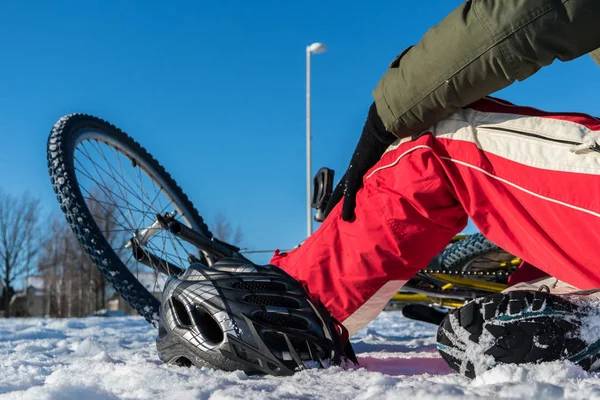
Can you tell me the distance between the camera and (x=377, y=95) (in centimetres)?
144

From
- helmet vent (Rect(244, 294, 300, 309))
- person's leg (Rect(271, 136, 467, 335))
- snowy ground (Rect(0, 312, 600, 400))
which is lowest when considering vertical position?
snowy ground (Rect(0, 312, 600, 400))

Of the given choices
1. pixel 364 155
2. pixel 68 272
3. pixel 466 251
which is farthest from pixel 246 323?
pixel 68 272

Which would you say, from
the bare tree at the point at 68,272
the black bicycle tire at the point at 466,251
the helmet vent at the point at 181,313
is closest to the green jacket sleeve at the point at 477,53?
the helmet vent at the point at 181,313

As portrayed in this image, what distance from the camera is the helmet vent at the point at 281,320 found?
139 centimetres

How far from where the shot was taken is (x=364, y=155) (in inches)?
61.4

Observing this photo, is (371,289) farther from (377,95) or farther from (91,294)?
(91,294)

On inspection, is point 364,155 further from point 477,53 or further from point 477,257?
point 477,257

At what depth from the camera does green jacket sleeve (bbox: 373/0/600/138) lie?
112cm

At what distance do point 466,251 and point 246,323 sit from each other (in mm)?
1892

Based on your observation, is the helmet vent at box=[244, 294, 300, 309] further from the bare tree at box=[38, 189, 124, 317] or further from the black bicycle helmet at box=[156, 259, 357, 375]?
the bare tree at box=[38, 189, 124, 317]

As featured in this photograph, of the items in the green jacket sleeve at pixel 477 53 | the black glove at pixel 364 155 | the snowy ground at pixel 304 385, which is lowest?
the snowy ground at pixel 304 385

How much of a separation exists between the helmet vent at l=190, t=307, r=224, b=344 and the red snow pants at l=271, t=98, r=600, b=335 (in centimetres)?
29

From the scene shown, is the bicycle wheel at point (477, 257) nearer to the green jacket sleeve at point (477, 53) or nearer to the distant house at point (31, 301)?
the green jacket sleeve at point (477, 53)

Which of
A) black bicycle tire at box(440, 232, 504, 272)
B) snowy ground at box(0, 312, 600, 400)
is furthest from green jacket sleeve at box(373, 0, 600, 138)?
black bicycle tire at box(440, 232, 504, 272)
